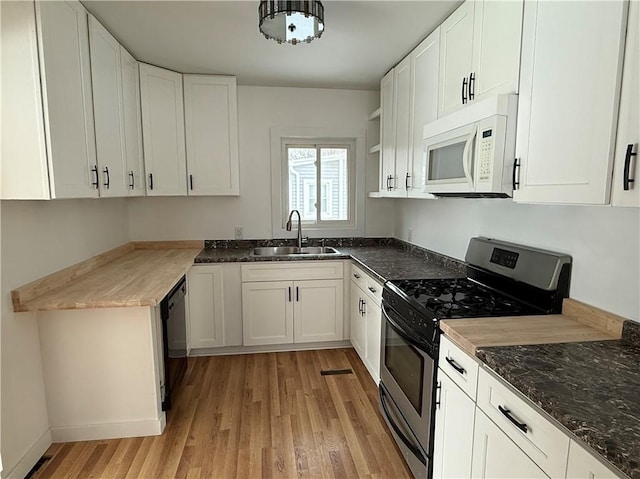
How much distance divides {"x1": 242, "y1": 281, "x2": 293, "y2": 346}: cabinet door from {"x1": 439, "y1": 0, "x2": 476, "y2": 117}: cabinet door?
6.32ft

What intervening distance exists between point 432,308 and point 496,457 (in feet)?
2.15

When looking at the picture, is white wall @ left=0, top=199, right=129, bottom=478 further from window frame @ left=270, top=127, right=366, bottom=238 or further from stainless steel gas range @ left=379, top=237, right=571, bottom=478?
stainless steel gas range @ left=379, top=237, right=571, bottom=478

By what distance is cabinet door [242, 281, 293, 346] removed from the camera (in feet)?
10.5

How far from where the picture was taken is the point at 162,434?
87.4 inches

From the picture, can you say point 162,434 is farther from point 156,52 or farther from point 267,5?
point 156,52

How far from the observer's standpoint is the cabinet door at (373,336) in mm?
2535

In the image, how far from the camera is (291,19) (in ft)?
5.97

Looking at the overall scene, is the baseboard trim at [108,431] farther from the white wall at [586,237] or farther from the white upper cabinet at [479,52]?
the white upper cabinet at [479,52]

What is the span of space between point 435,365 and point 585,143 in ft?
3.37

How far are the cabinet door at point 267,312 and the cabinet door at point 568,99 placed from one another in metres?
2.17

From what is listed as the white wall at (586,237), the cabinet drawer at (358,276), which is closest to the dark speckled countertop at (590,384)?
the white wall at (586,237)

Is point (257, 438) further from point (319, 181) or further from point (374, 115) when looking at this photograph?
point (374, 115)

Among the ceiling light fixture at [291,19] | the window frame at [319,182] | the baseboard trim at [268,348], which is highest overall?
the ceiling light fixture at [291,19]

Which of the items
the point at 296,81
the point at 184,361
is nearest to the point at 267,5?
the point at 296,81
